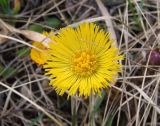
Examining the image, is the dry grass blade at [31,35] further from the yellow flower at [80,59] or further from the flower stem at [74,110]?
the flower stem at [74,110]

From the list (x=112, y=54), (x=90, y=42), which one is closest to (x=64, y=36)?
(x=90, y=42)

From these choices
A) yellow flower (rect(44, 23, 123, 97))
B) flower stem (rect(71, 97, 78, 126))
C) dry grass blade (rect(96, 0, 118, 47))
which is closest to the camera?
yellow flower (rect(44, 23, 123, 97))

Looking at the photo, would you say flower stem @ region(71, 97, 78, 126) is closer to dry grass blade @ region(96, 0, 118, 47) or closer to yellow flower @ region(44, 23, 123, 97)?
yellow flower @ region(44, 23, 123, 97)

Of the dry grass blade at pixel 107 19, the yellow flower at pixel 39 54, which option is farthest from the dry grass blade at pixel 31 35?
the dry grass blade at pixel 107 19

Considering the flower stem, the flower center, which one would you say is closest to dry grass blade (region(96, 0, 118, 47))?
the flower center

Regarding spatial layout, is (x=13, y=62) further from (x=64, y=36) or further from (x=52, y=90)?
(x=64, y=36)

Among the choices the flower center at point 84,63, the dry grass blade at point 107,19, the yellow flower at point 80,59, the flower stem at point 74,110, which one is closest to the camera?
→ the yellow flower at point 80,59

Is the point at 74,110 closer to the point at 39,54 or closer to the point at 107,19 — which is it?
the point at 39,54
